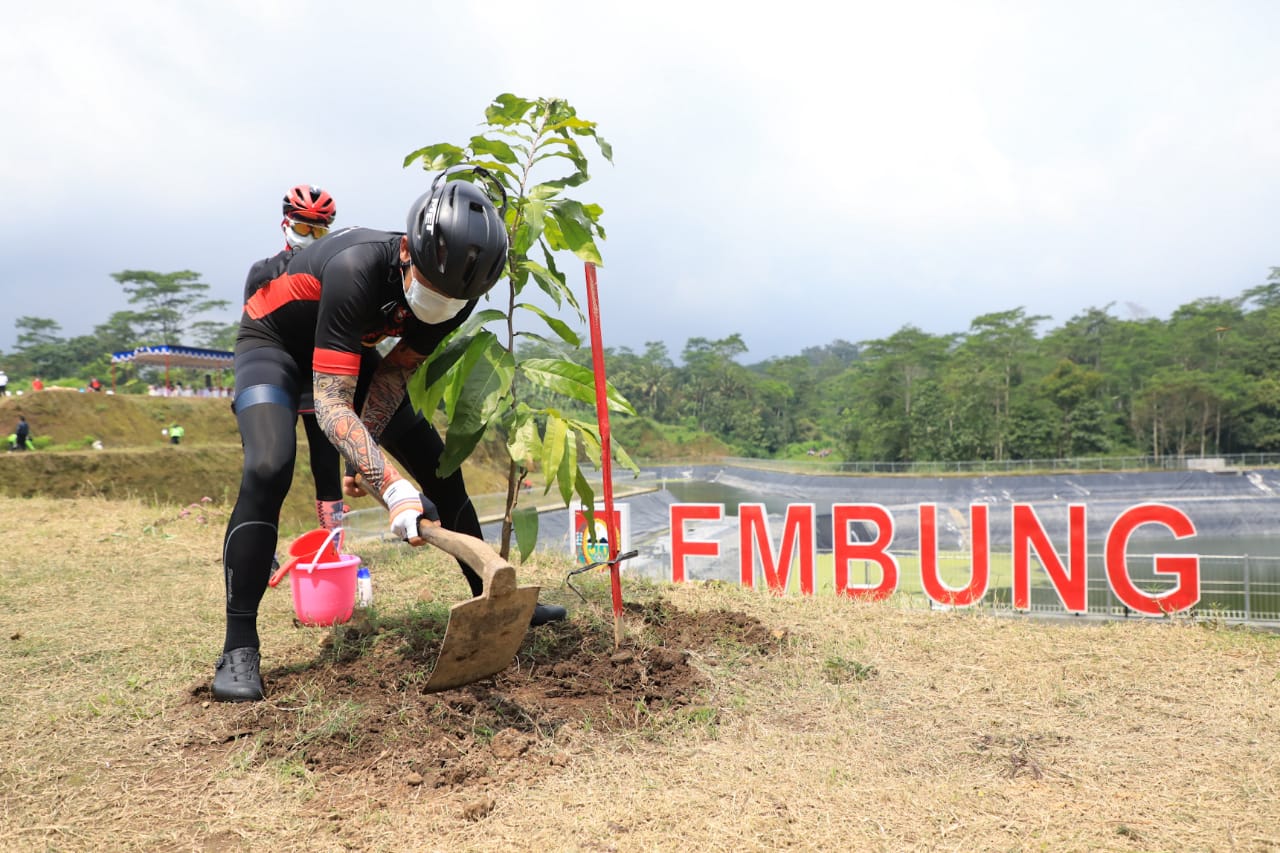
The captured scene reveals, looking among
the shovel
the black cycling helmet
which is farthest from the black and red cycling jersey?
the shovel

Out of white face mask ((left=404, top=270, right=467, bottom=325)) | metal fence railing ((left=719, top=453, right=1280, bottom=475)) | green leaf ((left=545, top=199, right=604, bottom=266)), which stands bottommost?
metal fence railing ((left=719, top=453, right=1280, bottom=475))

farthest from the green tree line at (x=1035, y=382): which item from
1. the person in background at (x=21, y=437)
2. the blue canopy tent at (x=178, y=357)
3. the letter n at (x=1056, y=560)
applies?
the letter n at (x=1056, y=560)

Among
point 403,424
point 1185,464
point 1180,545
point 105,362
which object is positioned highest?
point 105,362

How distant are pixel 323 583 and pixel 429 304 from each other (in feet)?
5.61

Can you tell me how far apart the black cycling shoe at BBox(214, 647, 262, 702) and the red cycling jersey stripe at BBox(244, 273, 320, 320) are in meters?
1.29

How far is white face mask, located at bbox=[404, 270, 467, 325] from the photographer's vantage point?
8.76 feet

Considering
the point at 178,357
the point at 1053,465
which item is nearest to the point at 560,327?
the point at 178,357

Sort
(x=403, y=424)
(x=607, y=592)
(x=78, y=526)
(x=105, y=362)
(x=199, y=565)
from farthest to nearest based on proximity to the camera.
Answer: (x=105, y=362), (x=78, y=526), (x=199, y=565), (x=607, y=592), (x=403, y=424)

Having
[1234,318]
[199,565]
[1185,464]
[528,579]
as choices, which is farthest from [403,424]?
[1234,318]

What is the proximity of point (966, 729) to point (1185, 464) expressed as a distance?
40.8 m

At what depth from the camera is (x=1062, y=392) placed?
45.0 metres

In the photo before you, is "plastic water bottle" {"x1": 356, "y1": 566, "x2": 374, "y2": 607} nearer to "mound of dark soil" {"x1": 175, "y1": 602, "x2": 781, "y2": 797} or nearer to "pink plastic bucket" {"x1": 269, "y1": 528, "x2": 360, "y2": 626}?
"pink plastic bucket" {"x1": 269, "y1": 528, "x2": 360, "y2": 626}

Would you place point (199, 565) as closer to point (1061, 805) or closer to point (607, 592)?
point (607, 592)

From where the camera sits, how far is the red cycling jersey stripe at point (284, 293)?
299 cm
